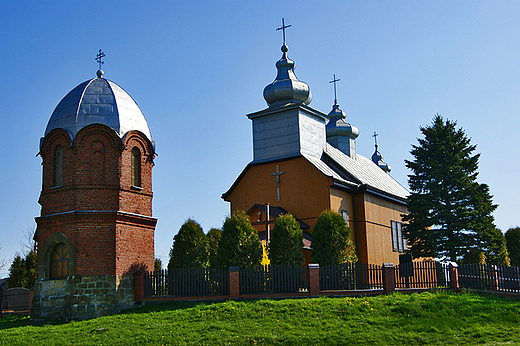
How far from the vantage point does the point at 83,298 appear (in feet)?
61.2

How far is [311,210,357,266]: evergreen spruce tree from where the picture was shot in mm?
19984

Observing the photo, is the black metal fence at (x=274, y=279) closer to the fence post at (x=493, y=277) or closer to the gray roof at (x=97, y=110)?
the fence post at (x=493, y=277)

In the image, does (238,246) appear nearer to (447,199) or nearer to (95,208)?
(95,208)

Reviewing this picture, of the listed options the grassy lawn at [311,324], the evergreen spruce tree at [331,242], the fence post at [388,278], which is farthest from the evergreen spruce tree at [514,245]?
the fence post at [388,278]

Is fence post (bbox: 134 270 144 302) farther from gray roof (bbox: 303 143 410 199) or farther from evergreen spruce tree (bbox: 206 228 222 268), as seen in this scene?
gray roof (bbox: 303 143 410 199)

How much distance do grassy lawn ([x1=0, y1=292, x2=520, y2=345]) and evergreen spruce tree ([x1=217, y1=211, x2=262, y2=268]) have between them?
2.32 meters

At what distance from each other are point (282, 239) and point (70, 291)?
7473 millimetres

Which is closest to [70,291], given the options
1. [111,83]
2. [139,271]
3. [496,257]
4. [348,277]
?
[139,271]

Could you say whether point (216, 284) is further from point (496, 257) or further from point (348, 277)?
point (496, 257)

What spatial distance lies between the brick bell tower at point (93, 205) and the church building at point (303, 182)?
637cm

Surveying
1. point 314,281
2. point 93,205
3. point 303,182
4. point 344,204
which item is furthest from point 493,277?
point 93,205

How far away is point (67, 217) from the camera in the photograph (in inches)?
763

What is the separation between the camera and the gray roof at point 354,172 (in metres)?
26.6

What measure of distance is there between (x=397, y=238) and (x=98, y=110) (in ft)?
56.5
